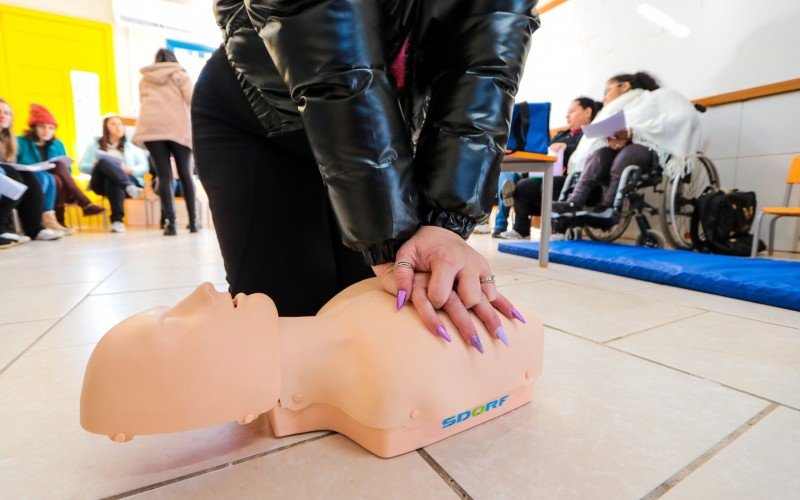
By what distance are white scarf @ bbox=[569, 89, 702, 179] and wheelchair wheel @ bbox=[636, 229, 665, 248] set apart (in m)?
0.30

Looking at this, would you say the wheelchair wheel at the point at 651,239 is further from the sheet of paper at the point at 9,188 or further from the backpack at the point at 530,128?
the sheet of paper at the point at 9,188

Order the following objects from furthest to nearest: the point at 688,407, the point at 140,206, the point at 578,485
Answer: the point at 140,206
the point at 688,407
the point at 578,485

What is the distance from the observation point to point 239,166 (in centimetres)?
68

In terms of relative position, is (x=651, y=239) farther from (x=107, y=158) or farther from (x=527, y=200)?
(x=107, y=158)

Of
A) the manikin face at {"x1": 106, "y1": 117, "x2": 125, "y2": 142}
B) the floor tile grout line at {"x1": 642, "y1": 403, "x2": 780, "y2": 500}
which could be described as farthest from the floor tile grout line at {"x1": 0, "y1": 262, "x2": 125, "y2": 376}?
the manikin face at {"x1": 106, "y1": 117, "x2": 125, "y2": 142}

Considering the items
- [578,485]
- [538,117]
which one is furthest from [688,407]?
[538,117]

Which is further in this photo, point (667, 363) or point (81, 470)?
point (667, 363)

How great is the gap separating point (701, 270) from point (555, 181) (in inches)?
66.3

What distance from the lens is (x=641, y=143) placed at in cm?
211

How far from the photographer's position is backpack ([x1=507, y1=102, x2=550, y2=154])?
1.68 meters

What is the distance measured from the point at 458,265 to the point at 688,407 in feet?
1.04

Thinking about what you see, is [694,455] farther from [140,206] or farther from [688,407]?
[140,206]

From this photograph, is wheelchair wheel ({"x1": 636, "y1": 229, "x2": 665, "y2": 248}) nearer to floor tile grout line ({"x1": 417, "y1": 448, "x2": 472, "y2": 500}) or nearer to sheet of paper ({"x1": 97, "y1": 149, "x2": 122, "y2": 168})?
floor tile grout line ({"x1": 417, "y1": 448, "x2": 472, "y2": 500})

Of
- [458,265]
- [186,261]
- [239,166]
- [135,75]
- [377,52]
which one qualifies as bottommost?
[186,261]
